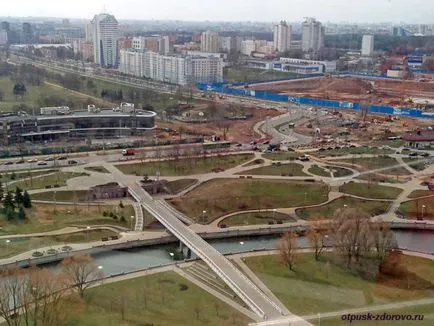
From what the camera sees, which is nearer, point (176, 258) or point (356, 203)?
point (176, 258)

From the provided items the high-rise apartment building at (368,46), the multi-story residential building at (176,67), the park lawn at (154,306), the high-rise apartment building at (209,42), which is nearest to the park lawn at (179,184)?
the park lawn at (154,306)

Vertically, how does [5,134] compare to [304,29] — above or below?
below

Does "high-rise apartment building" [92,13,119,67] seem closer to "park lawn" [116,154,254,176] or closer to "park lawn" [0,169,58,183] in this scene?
"park lawn" [116,154,254,176]

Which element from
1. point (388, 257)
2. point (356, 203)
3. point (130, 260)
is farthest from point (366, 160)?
point (130, 260)

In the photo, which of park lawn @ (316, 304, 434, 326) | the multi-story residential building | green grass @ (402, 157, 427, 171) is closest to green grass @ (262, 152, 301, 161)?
green grass @ (402, 157, 427, 171)

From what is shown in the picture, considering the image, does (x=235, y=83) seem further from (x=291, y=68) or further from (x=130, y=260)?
(x=130, y=260)

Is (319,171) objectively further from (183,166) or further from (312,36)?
(312,36)
